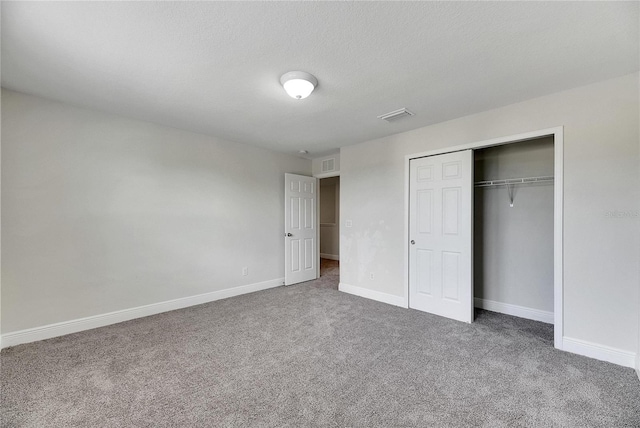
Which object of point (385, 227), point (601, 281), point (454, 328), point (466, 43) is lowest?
point (454, 328)

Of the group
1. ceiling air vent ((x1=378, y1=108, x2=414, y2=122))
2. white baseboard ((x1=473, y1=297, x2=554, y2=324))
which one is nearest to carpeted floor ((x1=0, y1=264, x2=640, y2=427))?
white baseboard ((x1=473, y1=297, x2=554, y2=324))

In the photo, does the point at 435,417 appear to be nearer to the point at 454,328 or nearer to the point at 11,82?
the point at 454,328

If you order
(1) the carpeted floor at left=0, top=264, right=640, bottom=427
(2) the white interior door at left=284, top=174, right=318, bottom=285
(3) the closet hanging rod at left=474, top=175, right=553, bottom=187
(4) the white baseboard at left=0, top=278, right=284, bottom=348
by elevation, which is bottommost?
(1) the carpeted floor at left=0, top=264, right=640, bottom=427

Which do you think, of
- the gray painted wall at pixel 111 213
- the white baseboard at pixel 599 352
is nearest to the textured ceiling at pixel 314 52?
the gray painted wall at pixel 111 213

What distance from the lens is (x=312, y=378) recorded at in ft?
6.66

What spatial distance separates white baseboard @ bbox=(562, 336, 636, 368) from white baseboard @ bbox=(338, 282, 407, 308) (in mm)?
1667

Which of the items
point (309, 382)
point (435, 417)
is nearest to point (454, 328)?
point (435, 417)

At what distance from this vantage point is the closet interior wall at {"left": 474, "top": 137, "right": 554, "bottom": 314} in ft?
10.3

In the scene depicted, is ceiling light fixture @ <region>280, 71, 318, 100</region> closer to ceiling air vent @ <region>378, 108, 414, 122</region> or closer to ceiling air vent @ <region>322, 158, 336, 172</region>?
ceiling air vent @ <region>378, 108, 414, 122</region>

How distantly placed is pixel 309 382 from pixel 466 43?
8.87ft

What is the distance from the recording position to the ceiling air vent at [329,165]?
504 cm

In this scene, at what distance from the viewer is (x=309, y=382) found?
198 centimetres

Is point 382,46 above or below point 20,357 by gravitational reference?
above

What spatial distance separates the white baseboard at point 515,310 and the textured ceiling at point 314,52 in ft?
8.23
